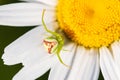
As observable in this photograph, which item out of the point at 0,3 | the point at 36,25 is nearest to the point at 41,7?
the point at 36,25

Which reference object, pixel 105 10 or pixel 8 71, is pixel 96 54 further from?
pixel 8 71

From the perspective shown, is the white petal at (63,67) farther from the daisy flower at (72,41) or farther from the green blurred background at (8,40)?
the green blurred background at (8,40)

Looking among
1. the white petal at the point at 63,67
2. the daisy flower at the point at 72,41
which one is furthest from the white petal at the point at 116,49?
the white petal at the point at 63,67

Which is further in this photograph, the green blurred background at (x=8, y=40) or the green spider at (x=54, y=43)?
the green blurred background at (x=8, y=40)

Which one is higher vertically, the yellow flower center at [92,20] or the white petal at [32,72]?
the yellow flower center at [92,20]

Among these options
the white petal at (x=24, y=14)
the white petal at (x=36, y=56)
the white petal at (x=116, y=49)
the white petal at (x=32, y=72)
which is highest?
Result: the white petal at (x=24, y=14)

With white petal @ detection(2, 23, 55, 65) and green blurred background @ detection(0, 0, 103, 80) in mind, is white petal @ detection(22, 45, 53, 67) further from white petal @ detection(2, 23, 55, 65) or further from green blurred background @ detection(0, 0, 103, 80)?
green blurred background @ detection(0, 0, 103, 80)

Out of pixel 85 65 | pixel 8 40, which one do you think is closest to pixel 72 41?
pixel 85 65
